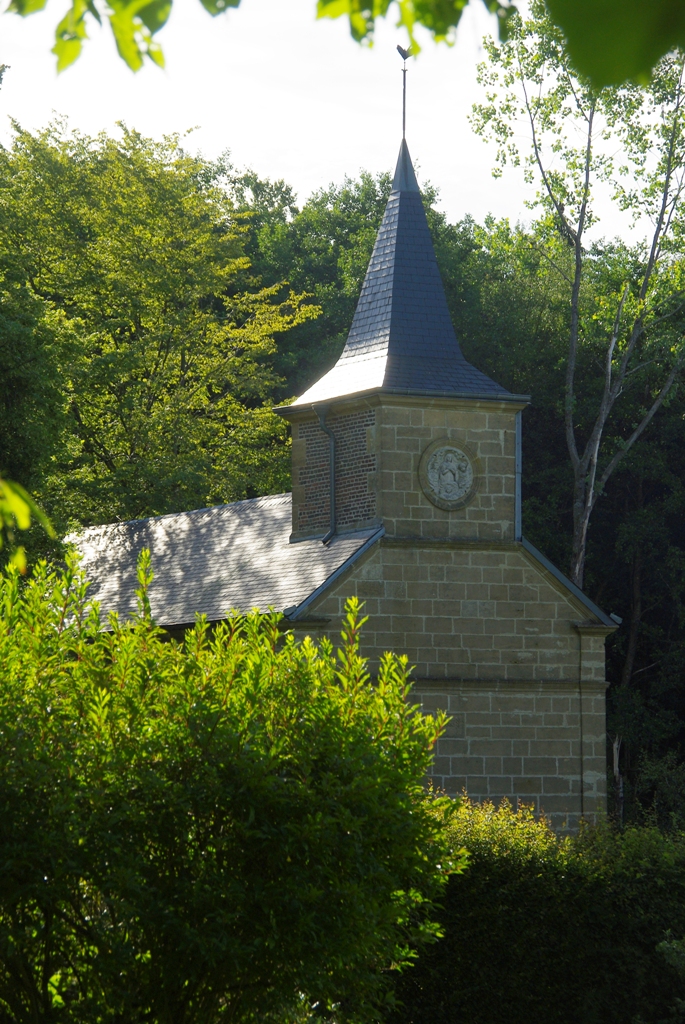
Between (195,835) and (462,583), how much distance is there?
41.3ft

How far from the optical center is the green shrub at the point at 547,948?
416 inches

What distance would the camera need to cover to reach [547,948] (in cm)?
1070

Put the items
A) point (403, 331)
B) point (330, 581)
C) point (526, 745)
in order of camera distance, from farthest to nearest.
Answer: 1. point (403, 331)
2. point (526, 745)
3. point (330, 581)

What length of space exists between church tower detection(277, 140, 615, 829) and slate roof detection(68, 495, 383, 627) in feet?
1.48

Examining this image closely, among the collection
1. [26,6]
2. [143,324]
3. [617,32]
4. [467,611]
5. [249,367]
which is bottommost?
[467,611]

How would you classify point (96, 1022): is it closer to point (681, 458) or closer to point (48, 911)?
point (48, 911)

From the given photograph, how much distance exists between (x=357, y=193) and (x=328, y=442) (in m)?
27.0

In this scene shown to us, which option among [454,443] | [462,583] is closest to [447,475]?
[454,443]

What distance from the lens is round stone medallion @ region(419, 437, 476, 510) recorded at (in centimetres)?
1950

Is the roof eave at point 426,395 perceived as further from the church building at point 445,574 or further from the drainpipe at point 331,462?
the drainpipe at point 331,462

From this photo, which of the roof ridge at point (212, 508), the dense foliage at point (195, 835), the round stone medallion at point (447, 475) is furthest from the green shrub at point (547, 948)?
the roof ridge at point (212, 508)

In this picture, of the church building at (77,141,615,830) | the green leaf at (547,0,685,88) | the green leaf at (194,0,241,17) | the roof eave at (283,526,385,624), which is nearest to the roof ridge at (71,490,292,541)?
the church building at (77,141,615,830)

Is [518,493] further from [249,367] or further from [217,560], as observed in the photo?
[249,367]

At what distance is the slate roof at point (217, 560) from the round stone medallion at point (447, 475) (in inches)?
43.3
